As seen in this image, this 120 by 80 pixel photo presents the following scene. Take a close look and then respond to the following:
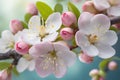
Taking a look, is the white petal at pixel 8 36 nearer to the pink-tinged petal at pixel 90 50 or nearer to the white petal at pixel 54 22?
the white petal at pixel 54 22

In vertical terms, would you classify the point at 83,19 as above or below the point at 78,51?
above

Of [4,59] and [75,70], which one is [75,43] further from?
[75,70]

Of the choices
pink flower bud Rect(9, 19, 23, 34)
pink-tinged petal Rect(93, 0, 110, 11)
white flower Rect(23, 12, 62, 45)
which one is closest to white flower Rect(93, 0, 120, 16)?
pink-tinged petal Rect(93, 0, 110, 11)

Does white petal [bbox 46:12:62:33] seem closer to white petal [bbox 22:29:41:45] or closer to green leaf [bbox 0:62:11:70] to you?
white petal [bbox 22:29:41:45]

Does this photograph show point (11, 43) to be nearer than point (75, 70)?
Yes

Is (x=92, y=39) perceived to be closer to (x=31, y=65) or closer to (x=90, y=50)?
(x=90, y=50)

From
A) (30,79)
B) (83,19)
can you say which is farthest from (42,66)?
(30,79)
